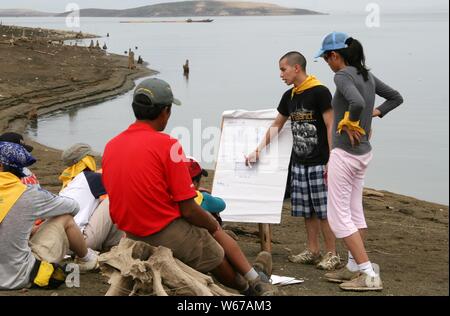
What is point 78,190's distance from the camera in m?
7.16

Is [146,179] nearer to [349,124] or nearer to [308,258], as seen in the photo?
[349,124]

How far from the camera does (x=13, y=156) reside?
6.23 m

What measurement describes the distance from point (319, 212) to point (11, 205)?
2.69 meters

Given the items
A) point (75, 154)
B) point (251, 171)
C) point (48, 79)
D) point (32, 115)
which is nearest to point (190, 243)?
point (75, 154)

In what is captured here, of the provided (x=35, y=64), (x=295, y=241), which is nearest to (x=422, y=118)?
(x=35, y=64)

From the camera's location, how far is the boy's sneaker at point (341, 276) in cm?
659

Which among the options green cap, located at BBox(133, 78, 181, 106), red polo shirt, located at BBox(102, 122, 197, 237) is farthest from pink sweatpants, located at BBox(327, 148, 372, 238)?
green cap, located at BBox(133, 78, 181, 106)

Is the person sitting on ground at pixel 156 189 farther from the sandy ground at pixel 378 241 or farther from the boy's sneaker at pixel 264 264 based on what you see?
the sandy ground at pixel 378 241

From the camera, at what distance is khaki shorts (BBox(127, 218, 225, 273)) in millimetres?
5469

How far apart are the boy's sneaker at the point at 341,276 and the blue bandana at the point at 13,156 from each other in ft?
8.26

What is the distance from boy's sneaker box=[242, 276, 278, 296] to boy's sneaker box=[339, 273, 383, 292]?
A: 70cm

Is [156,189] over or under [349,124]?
under

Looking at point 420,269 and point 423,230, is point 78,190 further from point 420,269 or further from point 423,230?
point 423,230

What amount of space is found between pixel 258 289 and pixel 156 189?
110cm
